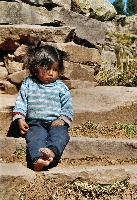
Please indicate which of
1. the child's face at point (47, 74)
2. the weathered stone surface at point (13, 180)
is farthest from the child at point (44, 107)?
the weathered stone surface at point (13, 180)

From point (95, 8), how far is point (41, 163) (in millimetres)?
3832

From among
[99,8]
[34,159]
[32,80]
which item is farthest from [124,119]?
[99,8]

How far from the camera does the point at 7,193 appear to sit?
302 cm

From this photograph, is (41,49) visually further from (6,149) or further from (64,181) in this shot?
(64,181)

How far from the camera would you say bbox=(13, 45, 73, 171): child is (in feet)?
11.3

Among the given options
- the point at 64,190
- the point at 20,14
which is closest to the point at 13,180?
the point at 64,190

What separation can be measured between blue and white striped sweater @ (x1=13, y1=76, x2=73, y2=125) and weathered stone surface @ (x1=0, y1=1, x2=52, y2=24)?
1749mm

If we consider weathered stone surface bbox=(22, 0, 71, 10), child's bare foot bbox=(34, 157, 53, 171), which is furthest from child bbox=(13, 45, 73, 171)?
weathered stone surface bbox=(22, 0, 71, 10)

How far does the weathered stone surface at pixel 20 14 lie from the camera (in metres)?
5.39

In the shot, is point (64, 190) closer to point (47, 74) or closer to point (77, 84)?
point (47, 74)

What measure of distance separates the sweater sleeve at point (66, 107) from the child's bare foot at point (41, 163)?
0.64m

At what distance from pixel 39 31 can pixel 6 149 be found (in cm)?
207

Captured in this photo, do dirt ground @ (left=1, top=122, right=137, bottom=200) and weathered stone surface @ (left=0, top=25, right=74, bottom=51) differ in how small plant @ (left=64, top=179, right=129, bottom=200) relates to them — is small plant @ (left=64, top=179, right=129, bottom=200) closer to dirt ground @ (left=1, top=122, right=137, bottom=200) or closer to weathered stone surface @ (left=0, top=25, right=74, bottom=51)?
dirt ground @ (left=1, top=122, right=137, bottom=200)

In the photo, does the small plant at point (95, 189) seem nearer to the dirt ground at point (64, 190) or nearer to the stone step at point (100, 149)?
the dirt ground at point (64, 190)
